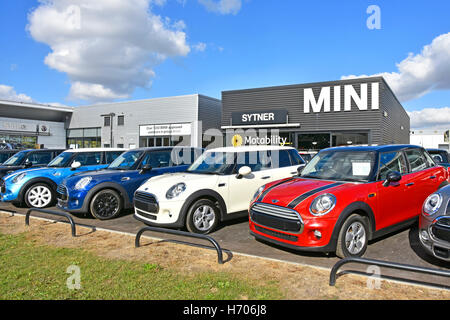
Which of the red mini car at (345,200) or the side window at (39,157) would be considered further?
the side window at (39,157)

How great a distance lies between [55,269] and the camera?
4.24 m

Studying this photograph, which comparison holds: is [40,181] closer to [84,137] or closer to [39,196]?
[39,196]

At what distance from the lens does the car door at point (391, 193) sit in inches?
192

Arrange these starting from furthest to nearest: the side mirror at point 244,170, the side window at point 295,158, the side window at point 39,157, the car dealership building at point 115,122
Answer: the car dealership building at point 115,122, the side window at point 39,157, the side window at point 295,158, the side mirror at point 244,170

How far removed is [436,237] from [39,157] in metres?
11.4

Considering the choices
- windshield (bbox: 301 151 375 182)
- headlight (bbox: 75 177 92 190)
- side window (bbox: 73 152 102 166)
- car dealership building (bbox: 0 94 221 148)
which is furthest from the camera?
car dealership building (bbox: 0 94 221 148)

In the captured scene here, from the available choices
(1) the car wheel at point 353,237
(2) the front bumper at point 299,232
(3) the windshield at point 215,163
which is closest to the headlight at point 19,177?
(3) the windshield at point 215,163

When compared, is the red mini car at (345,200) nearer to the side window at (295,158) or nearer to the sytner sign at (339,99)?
the side window at (295,158)

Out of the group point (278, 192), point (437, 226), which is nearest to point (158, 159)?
point (278, 192)

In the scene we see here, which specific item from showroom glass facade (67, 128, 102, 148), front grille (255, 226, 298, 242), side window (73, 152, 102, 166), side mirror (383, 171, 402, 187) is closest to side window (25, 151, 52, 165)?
side window (73, 152, 102, 166)

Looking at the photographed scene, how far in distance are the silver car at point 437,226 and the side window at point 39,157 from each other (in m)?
11.0

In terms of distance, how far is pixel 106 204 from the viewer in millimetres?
7465

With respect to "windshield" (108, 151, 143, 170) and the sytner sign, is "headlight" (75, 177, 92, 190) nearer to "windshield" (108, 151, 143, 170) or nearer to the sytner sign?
"windshield" (108, 151, 143, 170)

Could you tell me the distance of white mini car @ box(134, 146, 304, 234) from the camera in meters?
5.78
